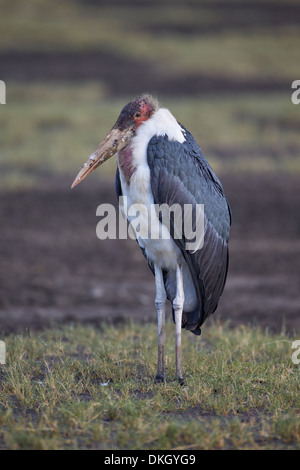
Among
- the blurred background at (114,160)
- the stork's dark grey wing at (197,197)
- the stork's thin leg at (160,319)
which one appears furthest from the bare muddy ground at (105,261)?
the stork's thin leg at (160,319)

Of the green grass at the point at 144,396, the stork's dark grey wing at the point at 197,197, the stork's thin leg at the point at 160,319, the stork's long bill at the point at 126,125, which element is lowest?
the green grass at the point at 144,396

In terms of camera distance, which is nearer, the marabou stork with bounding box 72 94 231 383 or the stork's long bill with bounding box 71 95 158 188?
the marabou stork with bounding box 72 94 231 383

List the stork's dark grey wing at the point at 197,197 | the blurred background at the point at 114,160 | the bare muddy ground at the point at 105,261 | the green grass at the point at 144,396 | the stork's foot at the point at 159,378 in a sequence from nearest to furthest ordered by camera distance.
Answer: the green grass at the point at 144,396 → the stork's dark grey wing at the point at 197,197 → the stork's foot at the point at 159,378 → the bare muddy ground at the point at 105,261 → the blurred background at the point at 114,160

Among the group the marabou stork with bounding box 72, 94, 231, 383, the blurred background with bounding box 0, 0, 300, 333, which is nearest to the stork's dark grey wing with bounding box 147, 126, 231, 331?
the marabou stork with bounding box 72, 94, 231, 383

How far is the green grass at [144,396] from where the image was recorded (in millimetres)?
3432

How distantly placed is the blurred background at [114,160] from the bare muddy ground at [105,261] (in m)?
0.02

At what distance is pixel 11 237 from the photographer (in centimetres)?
935

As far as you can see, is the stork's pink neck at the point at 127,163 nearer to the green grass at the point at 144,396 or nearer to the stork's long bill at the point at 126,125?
the stork's long bill at the point at 126,125

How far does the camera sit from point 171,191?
4207 millimetres

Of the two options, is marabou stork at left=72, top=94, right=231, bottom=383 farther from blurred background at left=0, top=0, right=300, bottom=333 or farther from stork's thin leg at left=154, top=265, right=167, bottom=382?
blurred background at left=0, top=0, right=300, bottom=333

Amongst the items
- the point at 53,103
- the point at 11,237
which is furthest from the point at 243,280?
the point at 53,103

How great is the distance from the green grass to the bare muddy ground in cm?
134

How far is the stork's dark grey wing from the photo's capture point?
→ 4.20 metres
